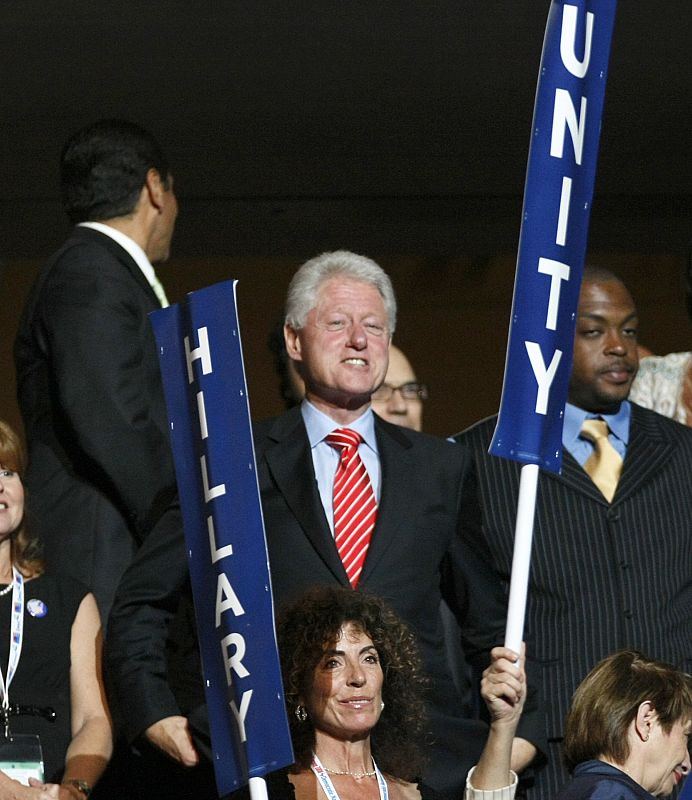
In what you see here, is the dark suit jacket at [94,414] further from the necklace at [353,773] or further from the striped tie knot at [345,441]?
the necklace at [353,773]

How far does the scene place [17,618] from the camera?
4.25 m

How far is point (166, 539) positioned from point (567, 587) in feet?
3.21

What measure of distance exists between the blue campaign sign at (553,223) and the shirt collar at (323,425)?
2.45ft

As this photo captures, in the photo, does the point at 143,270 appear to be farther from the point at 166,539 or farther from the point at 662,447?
the point at 662,447

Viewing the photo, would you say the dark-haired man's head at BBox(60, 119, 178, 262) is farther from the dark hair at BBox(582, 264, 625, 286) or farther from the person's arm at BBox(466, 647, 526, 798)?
the person's arm at BBox(466, 647, 526, 798)

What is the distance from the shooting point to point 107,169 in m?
4.68

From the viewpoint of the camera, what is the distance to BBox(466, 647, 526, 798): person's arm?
3596mm

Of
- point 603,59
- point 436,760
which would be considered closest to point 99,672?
point 436,760

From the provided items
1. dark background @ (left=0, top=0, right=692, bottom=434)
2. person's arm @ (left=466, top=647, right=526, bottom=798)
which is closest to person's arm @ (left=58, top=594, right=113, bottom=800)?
person's arm @ (left=466, top=647, right=526, bottom=798)

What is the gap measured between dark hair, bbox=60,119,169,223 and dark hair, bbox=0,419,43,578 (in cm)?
65

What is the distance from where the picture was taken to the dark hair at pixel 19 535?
430 centimetres

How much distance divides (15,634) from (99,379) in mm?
600

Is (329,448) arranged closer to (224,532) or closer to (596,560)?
(596,560)

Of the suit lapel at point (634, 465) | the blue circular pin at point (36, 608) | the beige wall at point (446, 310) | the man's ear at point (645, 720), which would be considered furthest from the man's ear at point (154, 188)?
the beige wall at point (446, 310)
